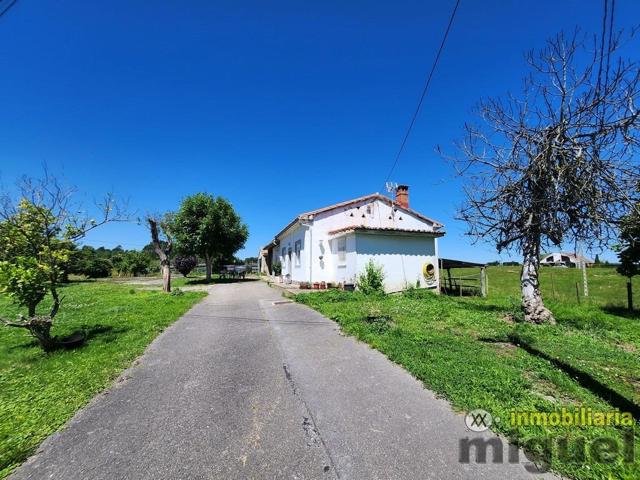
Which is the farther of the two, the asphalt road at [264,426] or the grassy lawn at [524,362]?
the grassy lawn at [524,362]

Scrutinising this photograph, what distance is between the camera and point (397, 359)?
493 cm

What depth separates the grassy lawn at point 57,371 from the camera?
3.11 meters

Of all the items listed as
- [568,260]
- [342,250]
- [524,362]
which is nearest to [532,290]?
[524,362]

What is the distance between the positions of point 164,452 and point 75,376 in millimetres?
2911

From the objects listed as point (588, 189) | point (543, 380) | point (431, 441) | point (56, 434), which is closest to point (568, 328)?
point (588, 189)

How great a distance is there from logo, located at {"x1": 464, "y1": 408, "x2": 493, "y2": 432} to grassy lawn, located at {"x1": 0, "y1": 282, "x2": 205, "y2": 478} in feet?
13.8

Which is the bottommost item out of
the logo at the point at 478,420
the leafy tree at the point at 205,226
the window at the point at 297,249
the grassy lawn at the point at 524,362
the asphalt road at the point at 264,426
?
the asphalt road at the point at 264,426

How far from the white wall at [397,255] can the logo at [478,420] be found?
35.8 feet

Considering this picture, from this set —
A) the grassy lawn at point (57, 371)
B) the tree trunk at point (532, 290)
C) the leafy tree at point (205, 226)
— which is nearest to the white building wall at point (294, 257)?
the leafy tree at point (205, 226)

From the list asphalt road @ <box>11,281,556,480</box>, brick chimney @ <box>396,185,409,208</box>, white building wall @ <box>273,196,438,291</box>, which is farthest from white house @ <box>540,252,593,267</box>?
brick chimney @ <box>396,185,409,208</box>

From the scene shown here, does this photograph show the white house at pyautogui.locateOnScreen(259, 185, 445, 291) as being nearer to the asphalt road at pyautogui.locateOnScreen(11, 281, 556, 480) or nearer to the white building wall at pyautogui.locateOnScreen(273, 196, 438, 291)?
the white building wall at pyautogui.locateOnScreen(273, 196, 438, 291)

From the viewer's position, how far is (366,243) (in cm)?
1457

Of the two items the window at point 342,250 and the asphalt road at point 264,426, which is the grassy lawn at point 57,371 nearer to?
the asphalt road at point 264,426

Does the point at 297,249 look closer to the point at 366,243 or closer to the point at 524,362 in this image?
the point at 366,243
